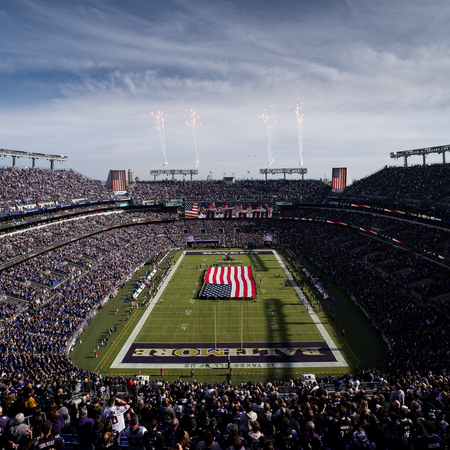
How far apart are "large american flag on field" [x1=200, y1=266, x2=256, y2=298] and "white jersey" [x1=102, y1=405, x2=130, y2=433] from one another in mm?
31148

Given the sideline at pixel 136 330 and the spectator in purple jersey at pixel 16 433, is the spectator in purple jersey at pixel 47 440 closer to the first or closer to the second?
the spectator in purple jersey at pixel 16 433

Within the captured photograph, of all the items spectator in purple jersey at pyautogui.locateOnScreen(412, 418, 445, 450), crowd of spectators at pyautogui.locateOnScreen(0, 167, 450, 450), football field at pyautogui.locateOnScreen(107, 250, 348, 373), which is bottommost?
football field at pyautogui.locateOnScreen(107, 250, 348, 373)

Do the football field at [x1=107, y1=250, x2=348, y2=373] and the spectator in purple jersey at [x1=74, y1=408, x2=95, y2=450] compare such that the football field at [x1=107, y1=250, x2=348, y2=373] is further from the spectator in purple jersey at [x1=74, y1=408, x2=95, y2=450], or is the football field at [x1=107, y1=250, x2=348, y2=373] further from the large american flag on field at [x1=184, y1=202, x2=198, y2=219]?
the large american flag on field at [x1=184, y1=202, x2=198, y2=219]

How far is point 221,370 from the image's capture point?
24.4 metres

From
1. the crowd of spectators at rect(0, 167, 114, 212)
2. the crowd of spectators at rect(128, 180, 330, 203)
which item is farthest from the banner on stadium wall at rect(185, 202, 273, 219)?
the crowd of spectators at rect(0, 167, 114, 212)

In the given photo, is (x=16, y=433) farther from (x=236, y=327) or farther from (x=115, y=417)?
(x=236, y=327)

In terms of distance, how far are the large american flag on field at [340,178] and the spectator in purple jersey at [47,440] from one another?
3114 inches

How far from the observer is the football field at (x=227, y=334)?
83.7 ft

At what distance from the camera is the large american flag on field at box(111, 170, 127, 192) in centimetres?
8000

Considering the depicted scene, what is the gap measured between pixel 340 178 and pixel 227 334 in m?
59.9

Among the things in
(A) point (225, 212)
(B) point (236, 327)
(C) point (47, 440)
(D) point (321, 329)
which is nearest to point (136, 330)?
(B) point (236, 327)

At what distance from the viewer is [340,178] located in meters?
77.7

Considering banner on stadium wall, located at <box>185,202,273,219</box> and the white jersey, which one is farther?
banner on stadium wall, located at <box>185,202,273,219</box>

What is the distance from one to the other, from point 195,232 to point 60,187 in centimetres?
3061
